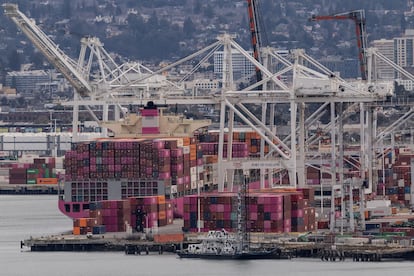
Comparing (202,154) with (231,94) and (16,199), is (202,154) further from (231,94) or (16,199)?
(16,199)

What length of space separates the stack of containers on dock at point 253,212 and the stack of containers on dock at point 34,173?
47.9 metres

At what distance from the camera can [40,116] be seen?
16362cm

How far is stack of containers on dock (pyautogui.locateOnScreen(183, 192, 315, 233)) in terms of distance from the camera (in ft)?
239

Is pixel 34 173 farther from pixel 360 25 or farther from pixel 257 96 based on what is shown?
pixel 257 96

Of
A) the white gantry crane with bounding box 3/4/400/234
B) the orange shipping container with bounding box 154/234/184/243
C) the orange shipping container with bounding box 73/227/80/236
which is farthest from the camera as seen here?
the white gantry crane with bounding box 3/4/400/234

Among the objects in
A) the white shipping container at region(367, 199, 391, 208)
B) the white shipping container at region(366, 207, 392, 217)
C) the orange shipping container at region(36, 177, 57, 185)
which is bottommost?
the white shipping container at region(366, 207, 392, 217)

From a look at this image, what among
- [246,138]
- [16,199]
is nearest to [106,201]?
[246,138]

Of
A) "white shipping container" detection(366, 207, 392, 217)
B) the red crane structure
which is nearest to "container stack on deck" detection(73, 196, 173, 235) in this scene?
"white shipping container" detection(366, 207, 392, 217)

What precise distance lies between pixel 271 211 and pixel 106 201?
589cm

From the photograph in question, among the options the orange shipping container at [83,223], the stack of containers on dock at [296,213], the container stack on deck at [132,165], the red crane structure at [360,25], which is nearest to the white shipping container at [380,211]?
the stack of containers on dock at [296,213]

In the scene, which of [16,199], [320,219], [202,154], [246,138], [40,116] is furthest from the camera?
[40,116]

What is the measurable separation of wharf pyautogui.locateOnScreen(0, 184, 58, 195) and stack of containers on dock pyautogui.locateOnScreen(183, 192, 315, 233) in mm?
45383

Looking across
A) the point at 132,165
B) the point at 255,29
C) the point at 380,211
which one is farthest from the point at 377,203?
the point at 255,29

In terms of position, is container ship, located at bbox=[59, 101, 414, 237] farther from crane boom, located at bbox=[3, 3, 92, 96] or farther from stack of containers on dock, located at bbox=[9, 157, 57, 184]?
stack of containers on dock, located at bbox=[9, 157, 57, 184]
